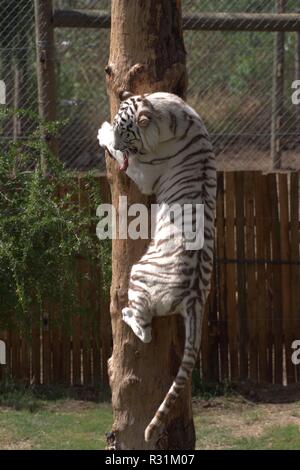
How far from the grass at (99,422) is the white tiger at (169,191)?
2.34 m

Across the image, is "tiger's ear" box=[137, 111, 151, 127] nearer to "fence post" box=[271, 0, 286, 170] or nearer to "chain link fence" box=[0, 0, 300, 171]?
"chain link fence" box=[0, 0, 300, 171]

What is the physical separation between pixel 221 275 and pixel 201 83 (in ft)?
10.7

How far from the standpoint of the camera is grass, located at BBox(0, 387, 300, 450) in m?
7.77

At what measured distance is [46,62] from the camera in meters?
8.77

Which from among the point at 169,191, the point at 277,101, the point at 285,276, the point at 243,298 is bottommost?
the point at 243,298

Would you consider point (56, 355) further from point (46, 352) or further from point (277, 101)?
point (277, 101)

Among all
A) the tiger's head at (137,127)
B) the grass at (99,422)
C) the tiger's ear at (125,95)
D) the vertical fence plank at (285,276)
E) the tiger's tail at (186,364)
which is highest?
the tiger's ear at (125,95)

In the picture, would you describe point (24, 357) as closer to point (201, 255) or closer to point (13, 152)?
point (13, 152)

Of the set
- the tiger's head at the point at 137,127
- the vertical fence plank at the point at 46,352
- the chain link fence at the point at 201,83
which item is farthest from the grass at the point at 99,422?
the tiger's head at the point at 137,127

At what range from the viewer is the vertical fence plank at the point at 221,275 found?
9.20m

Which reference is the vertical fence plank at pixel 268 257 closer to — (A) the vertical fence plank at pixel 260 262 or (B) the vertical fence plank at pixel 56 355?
(A) the vertical fence plank at pixel 260 262

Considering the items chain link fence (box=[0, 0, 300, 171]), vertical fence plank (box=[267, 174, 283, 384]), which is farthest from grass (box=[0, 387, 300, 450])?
chain link fence (box=[0, 0, 300, 171])

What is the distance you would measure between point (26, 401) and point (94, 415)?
66 centimetres

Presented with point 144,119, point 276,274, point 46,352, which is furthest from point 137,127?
point 46,352
